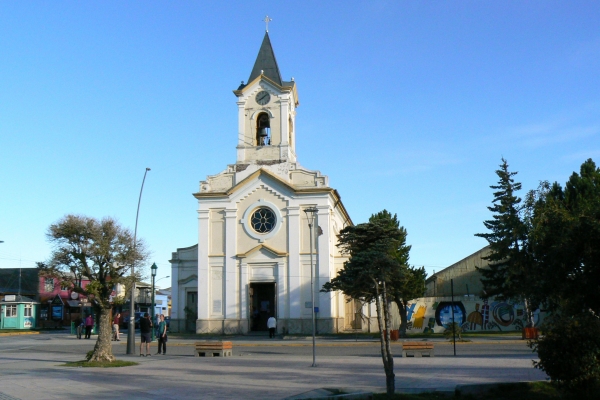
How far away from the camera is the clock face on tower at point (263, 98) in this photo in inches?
1852

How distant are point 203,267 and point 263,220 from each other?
5.50 metres

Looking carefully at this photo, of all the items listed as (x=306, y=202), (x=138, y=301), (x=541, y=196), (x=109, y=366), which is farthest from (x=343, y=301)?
(x=138, y=301)

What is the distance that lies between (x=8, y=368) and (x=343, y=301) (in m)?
29.0

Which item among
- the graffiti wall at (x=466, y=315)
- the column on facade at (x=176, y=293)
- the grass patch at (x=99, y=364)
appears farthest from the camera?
the column on facade at (x=176, y=293)

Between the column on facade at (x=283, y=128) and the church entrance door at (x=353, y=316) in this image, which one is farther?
the church entrance door at (x=353, y=316)

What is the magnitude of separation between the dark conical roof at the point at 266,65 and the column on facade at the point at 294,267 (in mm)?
11113

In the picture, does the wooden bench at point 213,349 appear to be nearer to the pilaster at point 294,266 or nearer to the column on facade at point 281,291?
the pilaster at point 294,266

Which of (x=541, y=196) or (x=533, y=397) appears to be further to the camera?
(x=541, y=196)

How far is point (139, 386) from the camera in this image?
51.5 feet

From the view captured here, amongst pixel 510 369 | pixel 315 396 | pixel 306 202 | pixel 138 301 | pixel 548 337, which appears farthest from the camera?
pixel 138 301

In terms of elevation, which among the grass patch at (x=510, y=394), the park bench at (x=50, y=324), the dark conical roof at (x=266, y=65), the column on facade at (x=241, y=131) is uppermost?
the dark conical roof at (x=266, y=65)

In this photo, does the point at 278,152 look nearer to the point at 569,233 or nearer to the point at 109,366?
the point at 109,366

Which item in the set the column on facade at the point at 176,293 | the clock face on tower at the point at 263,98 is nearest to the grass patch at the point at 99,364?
the column on facade at the point at 176,293

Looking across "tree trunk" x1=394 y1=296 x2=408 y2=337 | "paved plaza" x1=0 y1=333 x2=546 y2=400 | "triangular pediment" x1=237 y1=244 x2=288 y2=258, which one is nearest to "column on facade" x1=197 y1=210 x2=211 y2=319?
"triangular pediment" x1=237 y1=244 x2=288 y2=258
